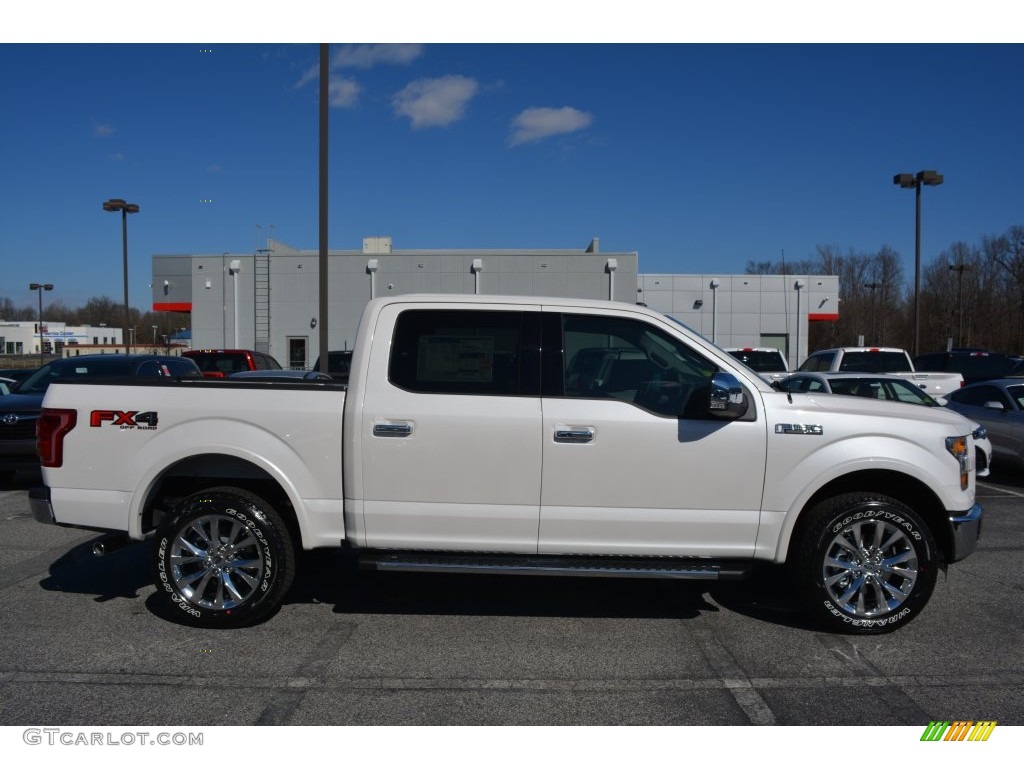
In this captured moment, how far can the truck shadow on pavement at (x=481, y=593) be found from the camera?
5.21 m

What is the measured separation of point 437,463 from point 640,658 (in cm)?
162

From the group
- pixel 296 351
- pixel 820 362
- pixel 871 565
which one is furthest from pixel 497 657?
pixel 296 351

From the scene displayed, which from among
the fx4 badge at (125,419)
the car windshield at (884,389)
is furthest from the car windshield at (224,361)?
the fx4 badge at (125,419)

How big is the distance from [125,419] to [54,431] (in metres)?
0.48

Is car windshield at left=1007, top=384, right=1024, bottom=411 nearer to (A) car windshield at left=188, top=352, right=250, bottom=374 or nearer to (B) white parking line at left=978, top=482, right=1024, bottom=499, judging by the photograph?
(B) white parking line at left=978, top=482, right=1024, bottom=499

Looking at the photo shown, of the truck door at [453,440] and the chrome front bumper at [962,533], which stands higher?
the truck door at [453,440]

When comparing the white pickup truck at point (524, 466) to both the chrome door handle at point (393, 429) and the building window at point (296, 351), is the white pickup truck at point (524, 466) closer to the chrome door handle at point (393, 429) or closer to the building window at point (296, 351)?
the chrome door handle at point (393, 429)

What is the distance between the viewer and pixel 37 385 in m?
10.9

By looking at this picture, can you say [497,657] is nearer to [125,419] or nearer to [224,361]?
[125,419]

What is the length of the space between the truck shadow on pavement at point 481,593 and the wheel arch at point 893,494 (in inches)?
28.8

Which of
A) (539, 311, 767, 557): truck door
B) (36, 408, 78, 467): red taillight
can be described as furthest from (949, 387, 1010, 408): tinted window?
(36, 408, 78, 467): red taillight

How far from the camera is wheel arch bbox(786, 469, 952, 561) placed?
4.80m

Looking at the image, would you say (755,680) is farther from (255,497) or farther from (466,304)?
(255,497)
